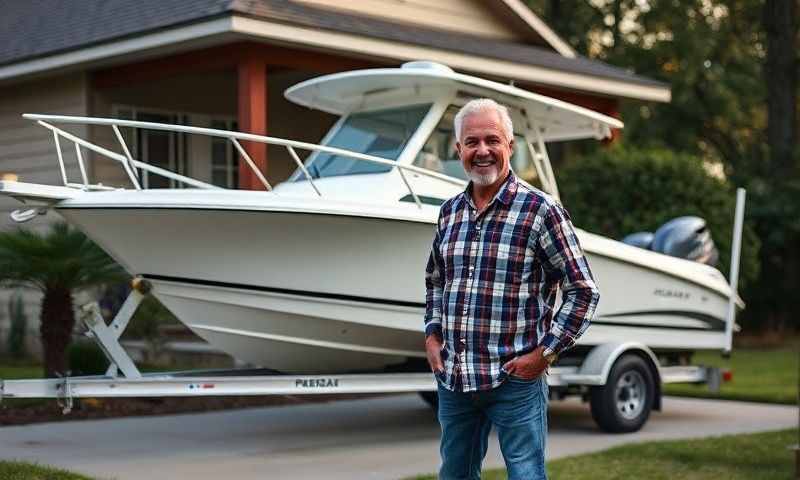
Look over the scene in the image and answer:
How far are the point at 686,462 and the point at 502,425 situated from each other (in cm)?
395

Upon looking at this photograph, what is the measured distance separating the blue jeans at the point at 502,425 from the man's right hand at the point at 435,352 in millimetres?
83

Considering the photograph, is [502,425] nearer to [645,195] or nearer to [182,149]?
[182,149]

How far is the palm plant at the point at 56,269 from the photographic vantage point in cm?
959

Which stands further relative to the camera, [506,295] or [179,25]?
[179,25]

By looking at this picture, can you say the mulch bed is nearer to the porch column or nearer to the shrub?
the porch column

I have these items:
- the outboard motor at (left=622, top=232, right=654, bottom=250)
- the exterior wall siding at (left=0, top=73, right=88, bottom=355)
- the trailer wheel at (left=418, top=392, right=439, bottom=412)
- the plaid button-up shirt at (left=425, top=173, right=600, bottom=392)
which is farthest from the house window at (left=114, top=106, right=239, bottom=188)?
the plaid button-up shirt at (left=425, top=173, right=600, bottom=392)

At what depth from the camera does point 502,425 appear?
166 inches

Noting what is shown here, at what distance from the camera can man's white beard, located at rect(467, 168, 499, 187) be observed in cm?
425

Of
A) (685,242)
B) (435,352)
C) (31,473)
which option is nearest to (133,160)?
(31,473)

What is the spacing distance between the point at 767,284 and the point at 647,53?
816 cm

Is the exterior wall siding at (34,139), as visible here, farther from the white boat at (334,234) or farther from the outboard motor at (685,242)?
the outboard motor at (685,242)

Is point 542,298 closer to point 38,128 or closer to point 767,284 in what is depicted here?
point 38,128

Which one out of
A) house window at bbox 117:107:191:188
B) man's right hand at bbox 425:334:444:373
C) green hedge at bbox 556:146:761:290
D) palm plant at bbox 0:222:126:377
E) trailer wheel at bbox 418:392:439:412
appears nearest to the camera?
man's right hand at bbox 425:334:444:373

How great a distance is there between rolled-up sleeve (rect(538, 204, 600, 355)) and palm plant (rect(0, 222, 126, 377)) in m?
6.22
